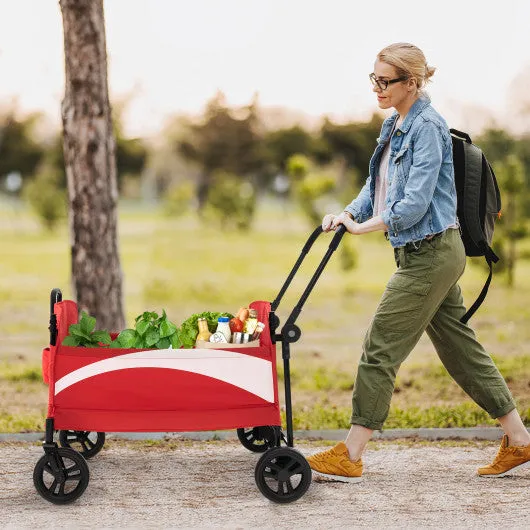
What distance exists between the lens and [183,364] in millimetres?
4043

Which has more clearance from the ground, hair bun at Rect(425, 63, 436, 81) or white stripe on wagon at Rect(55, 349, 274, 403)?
hair bun at Rect(425, 63, 436, 81)

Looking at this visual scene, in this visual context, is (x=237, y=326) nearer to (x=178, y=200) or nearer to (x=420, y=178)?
(x=420, y=178)

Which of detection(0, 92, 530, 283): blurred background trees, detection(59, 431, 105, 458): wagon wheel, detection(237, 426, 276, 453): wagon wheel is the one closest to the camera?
detection(59, 431, 105, 458): wagon wheel

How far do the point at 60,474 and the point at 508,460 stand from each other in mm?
1999

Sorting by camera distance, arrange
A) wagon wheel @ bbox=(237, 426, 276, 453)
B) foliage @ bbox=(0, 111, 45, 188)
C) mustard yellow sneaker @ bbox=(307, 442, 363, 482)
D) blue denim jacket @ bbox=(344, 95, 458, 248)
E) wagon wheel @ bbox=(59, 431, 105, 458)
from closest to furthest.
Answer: blue denim jacket @ bbox=(344, 95, 458, 248) → mustard yellow sneaker @ bbox=(307, 442, 363, 482) → wagon wheel @ bbox=(59, 431, 105, 458) → wagon wheel @ bbox=(237, 426, 276, 453) → foliage @ bbox=(0, 111, 45, 188)

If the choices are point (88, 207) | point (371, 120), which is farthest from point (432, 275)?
point (371, 120)

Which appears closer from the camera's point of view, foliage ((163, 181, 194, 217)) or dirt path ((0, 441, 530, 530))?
dirt path ((0, 441, 530, 530))

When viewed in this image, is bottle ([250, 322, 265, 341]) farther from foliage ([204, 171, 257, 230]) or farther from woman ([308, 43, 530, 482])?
foliage ([204, 171, 257, 230])

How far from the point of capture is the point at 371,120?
69.5 feet

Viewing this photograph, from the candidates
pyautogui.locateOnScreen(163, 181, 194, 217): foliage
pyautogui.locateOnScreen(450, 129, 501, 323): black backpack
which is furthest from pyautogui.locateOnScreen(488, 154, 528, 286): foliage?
pyautogui.locateOnScreen(163, 181, 194, 217): foliage

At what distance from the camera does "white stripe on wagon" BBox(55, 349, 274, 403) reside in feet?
13.3

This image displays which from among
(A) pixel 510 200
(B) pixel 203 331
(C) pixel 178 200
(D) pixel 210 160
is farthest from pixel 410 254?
(D) pixel 210 160

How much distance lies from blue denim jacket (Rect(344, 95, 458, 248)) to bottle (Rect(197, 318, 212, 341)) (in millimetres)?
886

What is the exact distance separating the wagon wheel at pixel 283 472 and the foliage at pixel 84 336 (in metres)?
0.89
